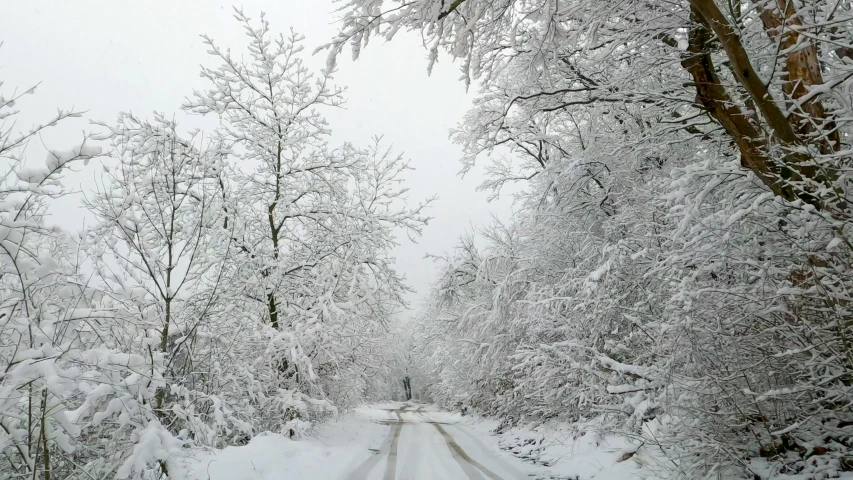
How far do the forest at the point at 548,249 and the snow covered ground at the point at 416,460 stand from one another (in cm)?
50

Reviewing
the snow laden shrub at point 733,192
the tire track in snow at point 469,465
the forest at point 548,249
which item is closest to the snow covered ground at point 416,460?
the tire track in snow at point 469,465

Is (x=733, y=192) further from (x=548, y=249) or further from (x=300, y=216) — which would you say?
(x=300, y=216)

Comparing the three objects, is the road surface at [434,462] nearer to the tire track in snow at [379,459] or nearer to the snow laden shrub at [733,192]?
the tire track in snow at [379,459]

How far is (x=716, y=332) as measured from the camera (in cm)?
403

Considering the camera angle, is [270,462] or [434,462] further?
[434,462]

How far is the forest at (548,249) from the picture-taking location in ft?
10.3

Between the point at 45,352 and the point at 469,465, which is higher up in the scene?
the point at 45,352

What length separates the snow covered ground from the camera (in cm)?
612

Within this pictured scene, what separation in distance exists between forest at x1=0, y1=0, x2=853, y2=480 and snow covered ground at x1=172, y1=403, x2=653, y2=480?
50cm

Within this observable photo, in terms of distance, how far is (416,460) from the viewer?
8.85 metres

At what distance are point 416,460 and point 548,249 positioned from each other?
555 cm

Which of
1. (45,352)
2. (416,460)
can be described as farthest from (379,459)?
(45,352)

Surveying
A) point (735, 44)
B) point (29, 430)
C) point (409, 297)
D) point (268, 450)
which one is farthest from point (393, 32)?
point (409, 297)

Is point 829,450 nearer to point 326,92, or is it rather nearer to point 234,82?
point 326,92
